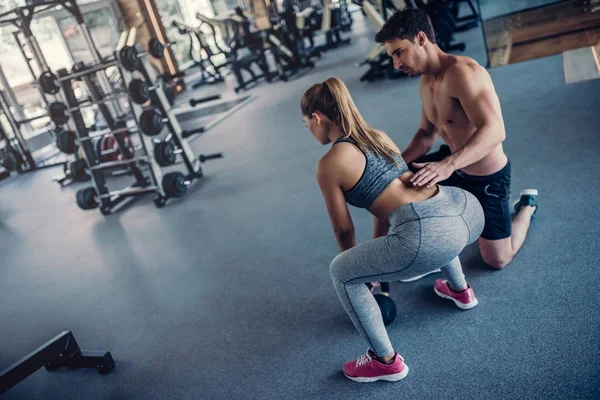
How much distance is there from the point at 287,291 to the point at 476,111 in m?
1.21

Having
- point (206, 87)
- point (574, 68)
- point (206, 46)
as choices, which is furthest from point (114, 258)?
point (206, 87)

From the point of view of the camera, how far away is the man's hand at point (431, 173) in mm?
1508

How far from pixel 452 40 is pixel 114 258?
16.7 ft

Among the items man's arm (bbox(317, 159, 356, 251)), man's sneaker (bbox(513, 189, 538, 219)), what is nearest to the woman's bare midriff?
man's arm (bbox(317, 159, 356, 251))

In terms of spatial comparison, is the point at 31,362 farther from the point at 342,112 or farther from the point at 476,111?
the point at 476,111

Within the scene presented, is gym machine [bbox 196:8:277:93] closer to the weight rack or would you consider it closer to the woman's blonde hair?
the weight rack

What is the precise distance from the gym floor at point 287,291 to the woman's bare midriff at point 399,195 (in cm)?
58

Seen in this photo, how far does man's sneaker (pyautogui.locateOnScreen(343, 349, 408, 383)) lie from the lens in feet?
5.33

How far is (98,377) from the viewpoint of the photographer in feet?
7.01

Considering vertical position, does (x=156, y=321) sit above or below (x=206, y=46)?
below

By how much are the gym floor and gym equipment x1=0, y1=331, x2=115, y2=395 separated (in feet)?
0.16

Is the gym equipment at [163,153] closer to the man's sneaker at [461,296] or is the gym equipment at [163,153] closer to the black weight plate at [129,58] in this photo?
the black weight plate at [129,58]

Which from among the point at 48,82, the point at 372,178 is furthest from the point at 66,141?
the point at 372,178

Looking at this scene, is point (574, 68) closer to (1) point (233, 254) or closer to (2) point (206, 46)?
(1) point (233, 254)
